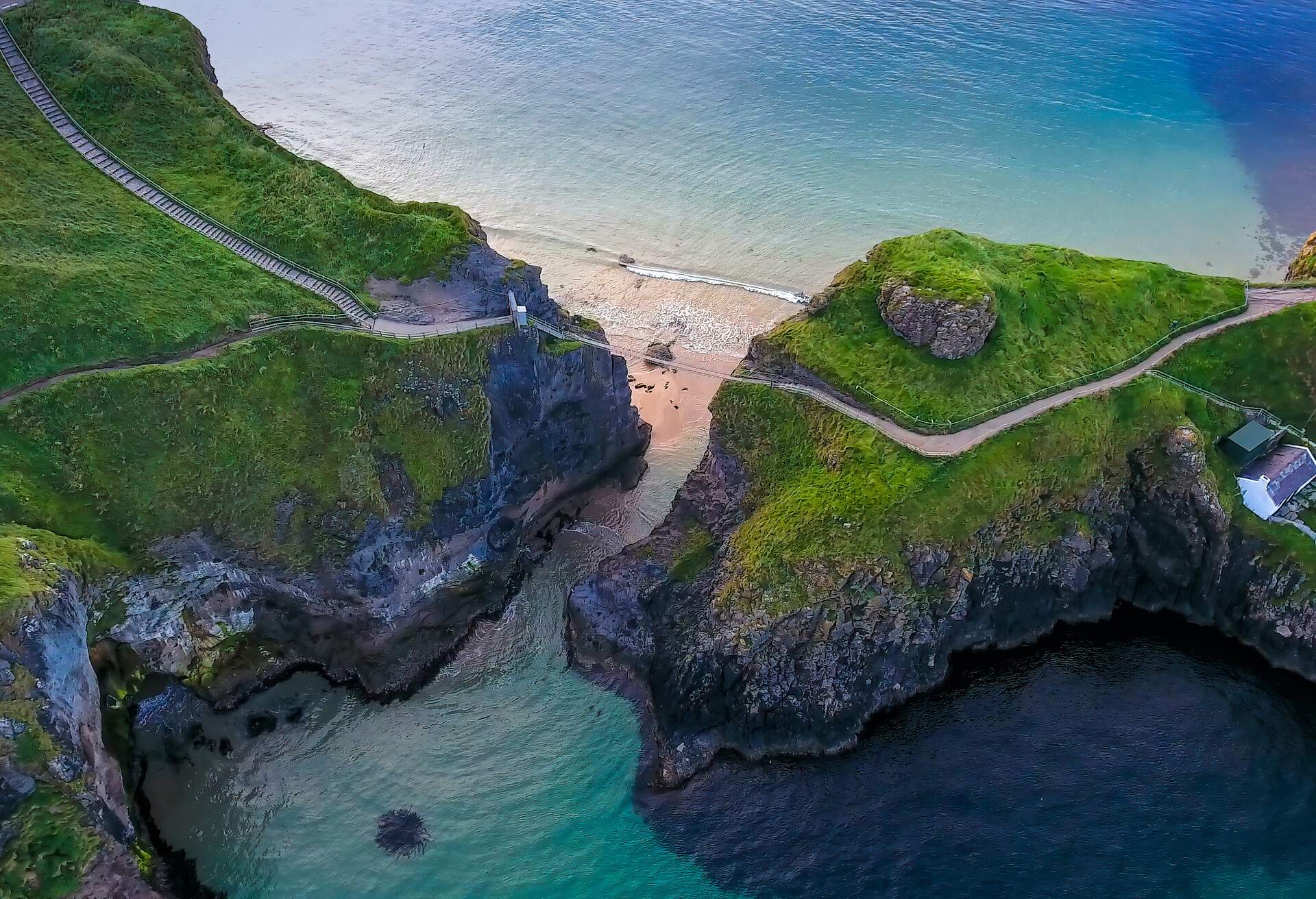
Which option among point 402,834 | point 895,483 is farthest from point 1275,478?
point 402,834

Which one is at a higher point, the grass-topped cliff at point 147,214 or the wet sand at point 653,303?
the grass-topped cliff at point 147,214

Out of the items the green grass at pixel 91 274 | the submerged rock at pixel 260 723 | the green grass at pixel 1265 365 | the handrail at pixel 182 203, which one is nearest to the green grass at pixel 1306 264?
the green grass at pixel 1265 365

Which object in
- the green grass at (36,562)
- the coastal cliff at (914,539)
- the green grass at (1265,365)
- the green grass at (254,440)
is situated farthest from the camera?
the green grass at (1265,365)

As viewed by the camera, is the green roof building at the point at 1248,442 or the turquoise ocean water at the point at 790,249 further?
the green roof building at the point at 1248,442

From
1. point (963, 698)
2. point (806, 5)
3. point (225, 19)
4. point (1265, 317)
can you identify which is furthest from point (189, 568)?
point (806, 5)

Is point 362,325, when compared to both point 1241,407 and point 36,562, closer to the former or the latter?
point 36,562

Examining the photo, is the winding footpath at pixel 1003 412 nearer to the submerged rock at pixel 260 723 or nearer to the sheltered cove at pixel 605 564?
the sheltered cove at pixel 605 564
